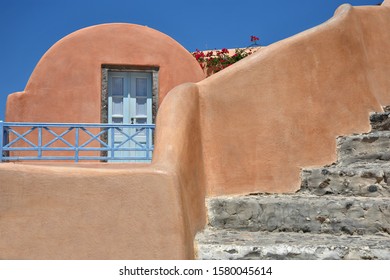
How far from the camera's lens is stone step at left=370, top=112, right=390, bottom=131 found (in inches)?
181

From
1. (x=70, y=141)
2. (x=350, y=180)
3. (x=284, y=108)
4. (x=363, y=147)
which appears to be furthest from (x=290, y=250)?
A: (x=70, y=141)

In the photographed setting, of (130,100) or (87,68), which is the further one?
(130,100)

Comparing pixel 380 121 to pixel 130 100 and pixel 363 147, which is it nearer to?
pixel 363 147

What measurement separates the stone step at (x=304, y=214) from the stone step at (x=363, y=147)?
2.43ft

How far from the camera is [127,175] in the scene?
2.59 metres

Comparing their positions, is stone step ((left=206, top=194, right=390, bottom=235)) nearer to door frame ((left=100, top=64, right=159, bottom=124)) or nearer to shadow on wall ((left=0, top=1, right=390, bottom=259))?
shadow on wall ((left=0, top=1, right=390, bottom=259))

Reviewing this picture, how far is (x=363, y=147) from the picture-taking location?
4.29m

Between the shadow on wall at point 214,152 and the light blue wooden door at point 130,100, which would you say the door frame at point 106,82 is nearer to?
the light blue wooden door at point 130,100

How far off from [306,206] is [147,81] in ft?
21.2

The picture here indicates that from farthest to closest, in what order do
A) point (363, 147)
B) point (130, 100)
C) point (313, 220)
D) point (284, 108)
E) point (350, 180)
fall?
point (130, 100) → point (363, 147) → point (284, 108) → point (350, 180) → point (313, 220)

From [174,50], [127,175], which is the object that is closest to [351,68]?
[127,175]

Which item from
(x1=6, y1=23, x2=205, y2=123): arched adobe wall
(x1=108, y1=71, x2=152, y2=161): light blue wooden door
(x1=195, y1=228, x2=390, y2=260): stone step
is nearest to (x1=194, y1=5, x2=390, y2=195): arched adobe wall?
(x1=195, y1=228, x2=390, y2=260): stone step

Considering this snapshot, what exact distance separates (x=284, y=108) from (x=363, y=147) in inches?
37.4

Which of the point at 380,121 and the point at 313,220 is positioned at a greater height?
the point at 380,121
